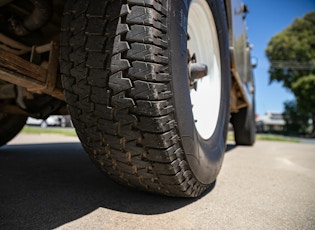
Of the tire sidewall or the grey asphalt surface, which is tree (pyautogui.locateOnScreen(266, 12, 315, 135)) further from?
the tire sidewall

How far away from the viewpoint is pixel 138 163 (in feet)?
3.92

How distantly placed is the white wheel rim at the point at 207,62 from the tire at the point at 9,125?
2360 millimetres

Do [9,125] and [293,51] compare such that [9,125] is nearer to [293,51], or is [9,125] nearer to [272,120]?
[293,51]

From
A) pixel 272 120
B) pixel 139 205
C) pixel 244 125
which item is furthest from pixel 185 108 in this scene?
pixel 272 120

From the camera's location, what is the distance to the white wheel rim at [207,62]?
67.4 inches

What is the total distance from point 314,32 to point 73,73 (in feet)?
89.2

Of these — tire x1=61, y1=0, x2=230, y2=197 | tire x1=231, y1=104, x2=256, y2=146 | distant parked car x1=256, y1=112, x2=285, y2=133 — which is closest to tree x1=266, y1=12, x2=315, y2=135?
distant parked car x1=256, y1=112, x2=285, y2=133

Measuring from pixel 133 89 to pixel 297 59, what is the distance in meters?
25.7

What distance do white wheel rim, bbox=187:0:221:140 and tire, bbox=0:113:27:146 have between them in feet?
7.74

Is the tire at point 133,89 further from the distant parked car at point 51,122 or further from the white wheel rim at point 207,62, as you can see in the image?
the distant parked car at point 51,122

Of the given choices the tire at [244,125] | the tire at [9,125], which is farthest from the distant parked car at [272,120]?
the tire at [9,125]

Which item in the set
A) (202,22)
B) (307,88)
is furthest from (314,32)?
(202,22)

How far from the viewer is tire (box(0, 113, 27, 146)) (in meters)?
3.11

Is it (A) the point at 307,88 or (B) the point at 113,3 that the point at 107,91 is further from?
(A) the point at 307,88
